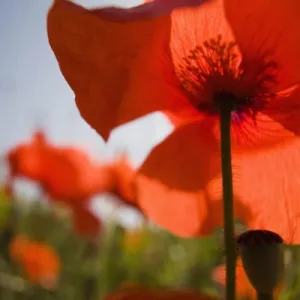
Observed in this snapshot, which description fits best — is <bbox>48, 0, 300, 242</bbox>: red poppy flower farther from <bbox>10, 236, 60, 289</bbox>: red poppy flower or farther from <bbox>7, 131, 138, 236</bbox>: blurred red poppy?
<bbox>7, 131, 138, 236</bbox>: blurred red poppy

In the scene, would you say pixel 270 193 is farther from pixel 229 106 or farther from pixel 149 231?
pixel 149 231

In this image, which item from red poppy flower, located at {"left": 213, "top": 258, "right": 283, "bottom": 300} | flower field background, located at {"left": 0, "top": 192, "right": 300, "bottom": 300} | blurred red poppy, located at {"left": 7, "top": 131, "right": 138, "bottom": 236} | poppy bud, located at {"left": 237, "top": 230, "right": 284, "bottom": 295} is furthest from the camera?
blurred red poppy, located at {"left": 7, "top": 131, "right": 138, "bottom": 236}

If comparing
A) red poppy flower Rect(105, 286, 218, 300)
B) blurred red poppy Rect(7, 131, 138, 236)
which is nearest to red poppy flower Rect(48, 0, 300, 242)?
red poppy flower Rect(105, 286, 218, 300)

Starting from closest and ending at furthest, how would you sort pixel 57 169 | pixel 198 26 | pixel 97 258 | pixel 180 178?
pixel 198 26, pixel 180 178, pixel 97 258, pixel 57 169

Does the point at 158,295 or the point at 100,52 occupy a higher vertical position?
the point at 100,52

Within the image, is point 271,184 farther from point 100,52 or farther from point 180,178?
point 100,52

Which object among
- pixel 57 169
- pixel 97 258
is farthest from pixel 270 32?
pixel 57 169
